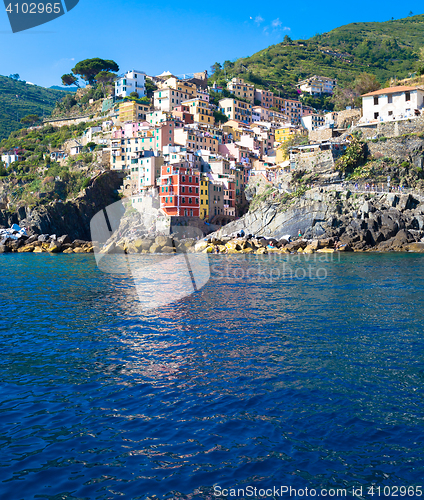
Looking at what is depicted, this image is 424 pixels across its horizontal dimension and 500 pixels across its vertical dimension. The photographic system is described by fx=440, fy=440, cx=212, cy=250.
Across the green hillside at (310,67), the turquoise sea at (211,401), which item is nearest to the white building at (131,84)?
the green hillside at (310,67)

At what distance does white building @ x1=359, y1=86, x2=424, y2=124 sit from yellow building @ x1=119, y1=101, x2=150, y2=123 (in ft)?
175

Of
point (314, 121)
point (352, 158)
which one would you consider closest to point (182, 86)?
point (314, 121)

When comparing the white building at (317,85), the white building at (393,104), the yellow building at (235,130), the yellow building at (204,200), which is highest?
the white building at (317,85)

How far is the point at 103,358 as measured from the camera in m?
12.4

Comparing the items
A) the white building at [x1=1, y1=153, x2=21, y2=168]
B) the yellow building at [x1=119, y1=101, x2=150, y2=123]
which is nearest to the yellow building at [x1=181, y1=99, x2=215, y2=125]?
the yellow building at [x1=119, y1=101, x2=150, y2=123]

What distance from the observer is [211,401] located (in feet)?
30.5

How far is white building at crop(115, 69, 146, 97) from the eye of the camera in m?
116

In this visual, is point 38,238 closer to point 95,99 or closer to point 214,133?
point 214,133

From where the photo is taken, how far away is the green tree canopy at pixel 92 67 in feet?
447

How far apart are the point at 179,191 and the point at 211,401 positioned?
67365mm

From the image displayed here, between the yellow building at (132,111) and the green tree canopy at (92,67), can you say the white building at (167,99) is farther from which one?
the green tree canopy at (92,67)

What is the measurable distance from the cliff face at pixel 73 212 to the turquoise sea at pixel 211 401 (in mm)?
62547

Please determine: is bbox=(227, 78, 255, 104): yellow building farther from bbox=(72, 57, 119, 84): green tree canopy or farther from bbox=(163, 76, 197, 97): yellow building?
bbox=(72, 57, 119, 84): green tree canopy

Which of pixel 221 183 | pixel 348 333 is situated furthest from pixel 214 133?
pixel 348 333
